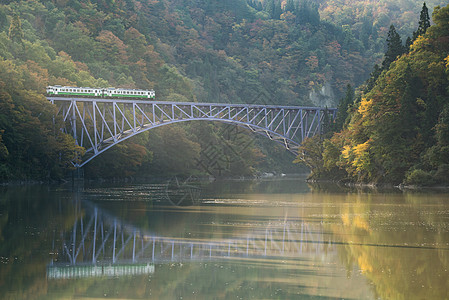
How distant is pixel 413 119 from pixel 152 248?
47253mm

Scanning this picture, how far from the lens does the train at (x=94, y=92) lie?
81.8 meters

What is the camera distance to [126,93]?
295 ft

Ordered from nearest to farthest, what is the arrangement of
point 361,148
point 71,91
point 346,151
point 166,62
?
point 361,148 < point 346,151 < point 71,91 < point 166,62

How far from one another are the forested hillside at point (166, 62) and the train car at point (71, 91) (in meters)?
1.82

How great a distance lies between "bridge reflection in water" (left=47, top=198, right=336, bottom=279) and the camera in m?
18.5

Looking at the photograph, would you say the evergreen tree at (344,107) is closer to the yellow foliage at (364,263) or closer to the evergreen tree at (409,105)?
the evergreen tree at (409,105)

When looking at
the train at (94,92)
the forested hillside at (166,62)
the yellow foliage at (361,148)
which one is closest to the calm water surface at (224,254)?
the yellow foliage at (361,148)

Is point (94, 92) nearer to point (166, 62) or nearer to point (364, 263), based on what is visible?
point (166, 62)

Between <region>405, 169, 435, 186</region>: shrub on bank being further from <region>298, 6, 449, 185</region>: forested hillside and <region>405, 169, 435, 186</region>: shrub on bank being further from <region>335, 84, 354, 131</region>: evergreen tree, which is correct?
<region>335, 84, 354, 131</region>: evergreen tree

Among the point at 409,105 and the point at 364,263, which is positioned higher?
the point at 409,105

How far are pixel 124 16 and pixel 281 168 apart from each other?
45.2 metres

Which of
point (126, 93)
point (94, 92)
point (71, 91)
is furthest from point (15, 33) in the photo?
point (126, 93)

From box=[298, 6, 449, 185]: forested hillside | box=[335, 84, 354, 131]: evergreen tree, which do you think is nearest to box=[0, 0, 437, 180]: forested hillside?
box=[335, 84, 354, 131]: evergreen tree

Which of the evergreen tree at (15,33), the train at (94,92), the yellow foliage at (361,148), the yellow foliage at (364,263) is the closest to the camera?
the yellow foliage at (364,263)
